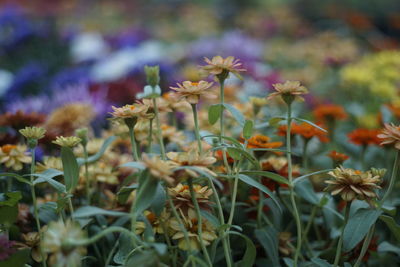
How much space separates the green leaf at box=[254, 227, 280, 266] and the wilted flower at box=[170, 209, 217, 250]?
0.48 ft

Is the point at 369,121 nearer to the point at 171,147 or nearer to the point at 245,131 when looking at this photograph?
the point at 171,147

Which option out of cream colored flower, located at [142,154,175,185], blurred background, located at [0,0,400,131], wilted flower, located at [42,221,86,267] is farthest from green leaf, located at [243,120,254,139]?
blurred background, located at [0,0,400,131]

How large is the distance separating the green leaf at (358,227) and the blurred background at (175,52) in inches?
22.9

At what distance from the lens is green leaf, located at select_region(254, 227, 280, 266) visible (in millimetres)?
728

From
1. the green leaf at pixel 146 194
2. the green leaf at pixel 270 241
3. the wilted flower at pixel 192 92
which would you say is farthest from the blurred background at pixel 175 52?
the green leaf at pixel 146 194

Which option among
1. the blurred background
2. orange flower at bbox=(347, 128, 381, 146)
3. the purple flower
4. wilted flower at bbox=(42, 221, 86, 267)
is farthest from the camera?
the blurred background

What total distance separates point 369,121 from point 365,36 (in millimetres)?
2162

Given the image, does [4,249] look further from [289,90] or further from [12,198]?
[289,90]

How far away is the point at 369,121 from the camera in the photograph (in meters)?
1.39

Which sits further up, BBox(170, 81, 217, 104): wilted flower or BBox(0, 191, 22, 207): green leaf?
BBox(170, 81, 217, 104): wilted flower

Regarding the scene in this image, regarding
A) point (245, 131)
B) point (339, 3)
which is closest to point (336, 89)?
point (245, 131)

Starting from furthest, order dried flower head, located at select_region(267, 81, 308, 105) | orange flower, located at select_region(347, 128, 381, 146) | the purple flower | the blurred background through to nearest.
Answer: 1. the blurred background
2. orange flower, located at select_region(347, 128, 381, 146)
3. dried flower head, located at select_region(267, 81, 308, 105)
4. the purple flower

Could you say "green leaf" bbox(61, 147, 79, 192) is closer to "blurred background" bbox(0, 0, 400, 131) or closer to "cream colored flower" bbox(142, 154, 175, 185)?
"cream colored flower" bbox(142, 154, 175, 185)

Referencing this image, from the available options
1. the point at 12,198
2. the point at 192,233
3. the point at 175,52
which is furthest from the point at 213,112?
the point at 175,52
